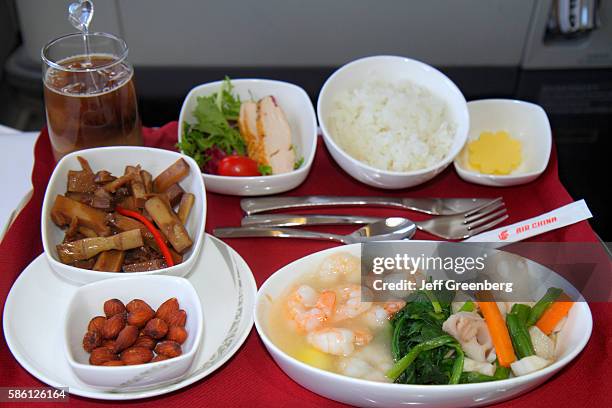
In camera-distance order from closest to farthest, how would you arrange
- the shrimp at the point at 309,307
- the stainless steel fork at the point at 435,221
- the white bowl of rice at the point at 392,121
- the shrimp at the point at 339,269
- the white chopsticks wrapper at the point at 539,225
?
the shrimp at the point at 309,307, the shrimp at the point at 339,269, the white chopsticks wrapper at the point at 539,225, the stainless steel fork at the point at 435,221, the white bowl of rice at the point at 392,121

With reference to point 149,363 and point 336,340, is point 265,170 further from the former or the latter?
point 149,363

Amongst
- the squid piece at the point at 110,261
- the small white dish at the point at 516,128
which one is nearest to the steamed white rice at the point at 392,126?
the small white dish at the point at 516,128

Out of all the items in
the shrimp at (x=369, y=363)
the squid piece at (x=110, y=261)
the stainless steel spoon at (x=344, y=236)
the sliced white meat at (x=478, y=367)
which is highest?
the squid piece at (x=110, y=261)

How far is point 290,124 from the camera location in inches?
86.6

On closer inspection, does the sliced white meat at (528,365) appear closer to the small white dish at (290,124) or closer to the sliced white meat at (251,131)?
the small white dish at (290,124)

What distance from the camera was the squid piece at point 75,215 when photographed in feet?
5.44

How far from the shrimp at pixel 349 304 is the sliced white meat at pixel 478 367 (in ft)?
0.86

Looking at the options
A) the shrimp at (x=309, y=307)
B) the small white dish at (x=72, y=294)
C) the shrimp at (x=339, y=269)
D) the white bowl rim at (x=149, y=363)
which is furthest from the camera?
the shrimp at (x=339, y=269)

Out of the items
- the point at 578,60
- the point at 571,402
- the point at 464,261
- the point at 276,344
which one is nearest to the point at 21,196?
the point at 276,344

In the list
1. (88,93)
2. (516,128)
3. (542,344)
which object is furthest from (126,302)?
(516,128)

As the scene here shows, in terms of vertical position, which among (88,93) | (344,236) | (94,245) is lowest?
(344,236)

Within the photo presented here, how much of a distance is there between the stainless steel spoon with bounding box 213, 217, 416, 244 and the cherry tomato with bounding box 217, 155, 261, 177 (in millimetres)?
206

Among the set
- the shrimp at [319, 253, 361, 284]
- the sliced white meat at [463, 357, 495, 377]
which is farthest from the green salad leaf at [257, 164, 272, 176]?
the sliced white meat at [463, 357, 495, 377]

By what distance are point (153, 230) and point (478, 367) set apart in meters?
0.84
